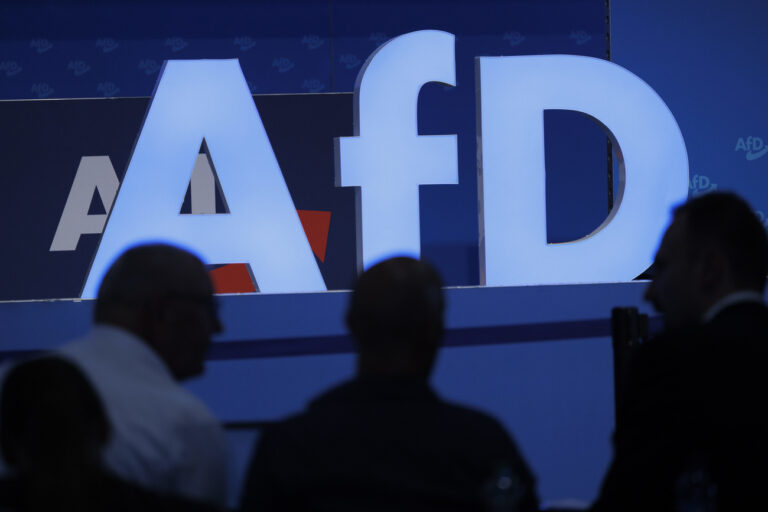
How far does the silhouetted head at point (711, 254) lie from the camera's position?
156 centimetres

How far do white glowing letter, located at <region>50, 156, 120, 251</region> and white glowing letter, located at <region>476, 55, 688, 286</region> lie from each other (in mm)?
2687

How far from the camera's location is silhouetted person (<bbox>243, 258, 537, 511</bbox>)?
1150 mm

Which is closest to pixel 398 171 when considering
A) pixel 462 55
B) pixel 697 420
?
pixel 697 420

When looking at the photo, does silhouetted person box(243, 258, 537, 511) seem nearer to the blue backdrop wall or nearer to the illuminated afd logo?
the illuminated afd logo

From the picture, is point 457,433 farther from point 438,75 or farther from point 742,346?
point 438,75

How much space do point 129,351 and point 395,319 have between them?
448 millimetres

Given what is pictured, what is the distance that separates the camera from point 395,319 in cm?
124

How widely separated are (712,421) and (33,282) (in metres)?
4.69

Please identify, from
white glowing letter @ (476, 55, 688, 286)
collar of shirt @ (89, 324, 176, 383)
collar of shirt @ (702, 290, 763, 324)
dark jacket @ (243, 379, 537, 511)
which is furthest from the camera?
white glowing letter @ (476, 55, 688, 286)

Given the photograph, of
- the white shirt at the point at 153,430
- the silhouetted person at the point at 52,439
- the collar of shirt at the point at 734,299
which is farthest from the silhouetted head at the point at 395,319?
the collar of shirt at the point at 734,299

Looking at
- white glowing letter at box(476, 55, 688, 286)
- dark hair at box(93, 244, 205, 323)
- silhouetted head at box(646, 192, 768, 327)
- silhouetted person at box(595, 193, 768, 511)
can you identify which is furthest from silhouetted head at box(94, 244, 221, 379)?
white glowing letter at box(476, 55, 688, 286)

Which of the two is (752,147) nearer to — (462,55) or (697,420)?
(462,55)

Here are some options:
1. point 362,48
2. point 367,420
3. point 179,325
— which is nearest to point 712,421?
point 367,420

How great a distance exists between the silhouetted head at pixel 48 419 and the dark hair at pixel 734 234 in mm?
1089
